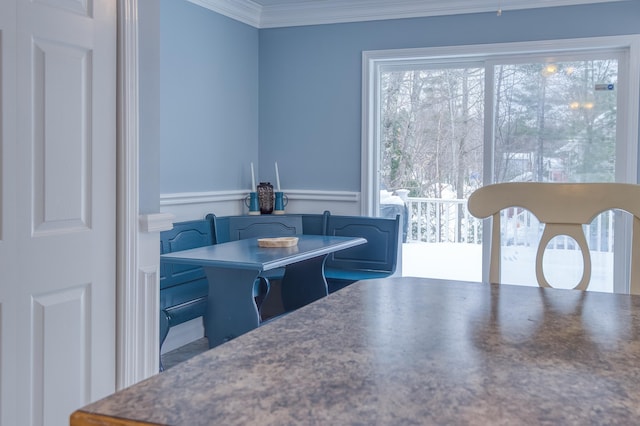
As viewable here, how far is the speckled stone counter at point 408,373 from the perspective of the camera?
1.76 feet

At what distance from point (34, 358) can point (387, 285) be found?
1194mm

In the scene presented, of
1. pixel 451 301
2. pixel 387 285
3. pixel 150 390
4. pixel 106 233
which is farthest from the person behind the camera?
pixel 106 233

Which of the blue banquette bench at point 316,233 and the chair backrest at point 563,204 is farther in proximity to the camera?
the blue banquette bench at point 316,233

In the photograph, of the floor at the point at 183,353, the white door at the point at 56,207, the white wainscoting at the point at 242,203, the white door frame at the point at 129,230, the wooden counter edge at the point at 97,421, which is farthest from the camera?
the white wainscoting at the point at 242,203

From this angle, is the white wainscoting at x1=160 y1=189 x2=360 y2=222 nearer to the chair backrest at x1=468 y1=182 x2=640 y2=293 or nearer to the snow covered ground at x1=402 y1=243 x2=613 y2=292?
the snow covered ground at x1=402 y1=243 x2=613 y2=292

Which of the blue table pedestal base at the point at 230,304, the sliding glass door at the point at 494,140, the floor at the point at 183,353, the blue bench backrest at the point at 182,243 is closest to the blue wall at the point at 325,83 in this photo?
the sliding glass door at the point at 494,140

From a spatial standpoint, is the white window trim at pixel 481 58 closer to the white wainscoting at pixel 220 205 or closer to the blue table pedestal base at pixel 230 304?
the white wainscoting at pixel 220 205

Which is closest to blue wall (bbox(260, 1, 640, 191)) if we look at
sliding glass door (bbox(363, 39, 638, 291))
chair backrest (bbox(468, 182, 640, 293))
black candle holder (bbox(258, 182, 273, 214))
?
sliding glass door (bbox(363, 39, 638, 291))

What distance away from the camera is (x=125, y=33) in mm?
2078

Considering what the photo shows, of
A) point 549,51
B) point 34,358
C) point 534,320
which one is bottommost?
point 34,358

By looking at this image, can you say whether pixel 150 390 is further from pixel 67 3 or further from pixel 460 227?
pixel 460 227

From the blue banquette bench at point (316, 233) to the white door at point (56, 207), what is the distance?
1.92m

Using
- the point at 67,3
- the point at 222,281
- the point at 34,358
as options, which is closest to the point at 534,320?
the point at 34,358

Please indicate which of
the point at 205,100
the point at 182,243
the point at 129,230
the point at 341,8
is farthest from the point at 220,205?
the point at 129,230
